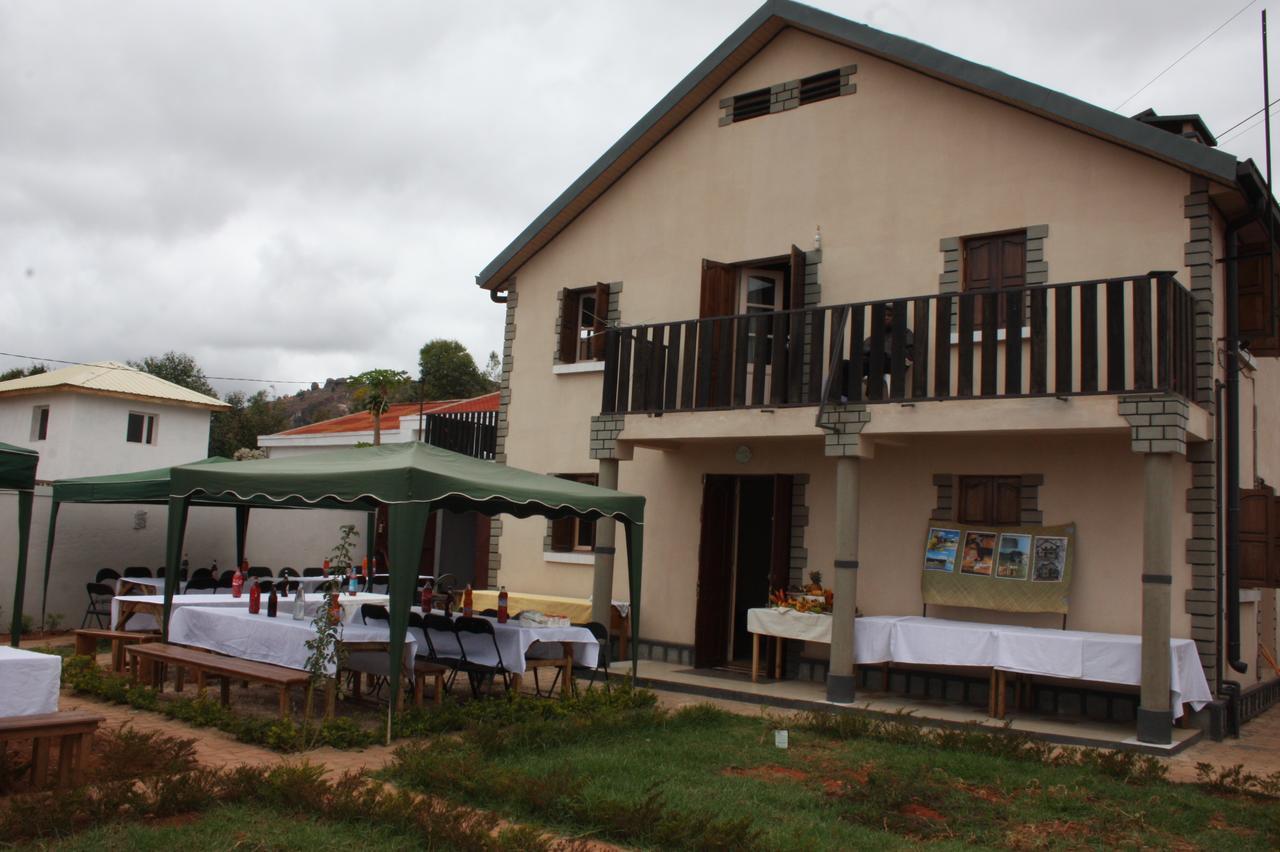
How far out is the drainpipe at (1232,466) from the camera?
1055 centimetres

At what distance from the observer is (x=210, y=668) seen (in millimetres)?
8914

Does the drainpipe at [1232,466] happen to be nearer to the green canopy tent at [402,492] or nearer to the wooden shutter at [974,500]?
the wooden shutter at [974,500]

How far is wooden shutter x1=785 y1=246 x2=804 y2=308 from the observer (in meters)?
12.7

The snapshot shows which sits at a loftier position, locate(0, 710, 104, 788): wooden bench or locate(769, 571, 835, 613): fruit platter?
locate(769, 571, 835, 613): fruit platter

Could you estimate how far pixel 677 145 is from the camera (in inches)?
574

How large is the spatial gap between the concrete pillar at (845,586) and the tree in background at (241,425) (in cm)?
3735

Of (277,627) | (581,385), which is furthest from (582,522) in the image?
(277,627)

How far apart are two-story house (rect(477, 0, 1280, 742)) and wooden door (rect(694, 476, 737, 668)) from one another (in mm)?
48

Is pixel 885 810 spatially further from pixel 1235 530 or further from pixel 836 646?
pixel 1235 530

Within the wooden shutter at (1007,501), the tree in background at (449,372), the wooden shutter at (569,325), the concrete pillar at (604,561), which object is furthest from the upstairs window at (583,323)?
the tree in background at (449,372)

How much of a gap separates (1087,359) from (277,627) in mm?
7602

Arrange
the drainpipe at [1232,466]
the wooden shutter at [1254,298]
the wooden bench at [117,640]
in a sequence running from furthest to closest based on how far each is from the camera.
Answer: the wooden shutter at [1254,298] < the wooden bench at [117,640] < the drainpipe at [1232,466]

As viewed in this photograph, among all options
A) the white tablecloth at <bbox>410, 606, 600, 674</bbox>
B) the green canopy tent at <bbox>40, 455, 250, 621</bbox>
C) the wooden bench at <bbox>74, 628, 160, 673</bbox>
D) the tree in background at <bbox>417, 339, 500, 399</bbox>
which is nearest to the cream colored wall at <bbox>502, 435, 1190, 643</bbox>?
→ the white tablecloth at <bbox>410, 606, 600, 674</bbox>

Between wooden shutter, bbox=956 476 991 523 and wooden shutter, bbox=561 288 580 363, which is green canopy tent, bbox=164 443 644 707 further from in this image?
wooden shutter, bbox=561 288 580 363
